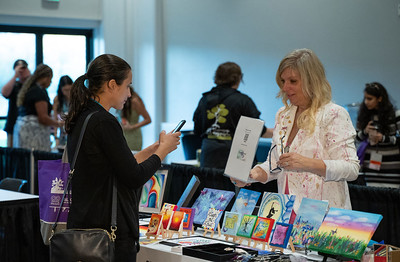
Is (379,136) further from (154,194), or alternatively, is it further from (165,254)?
(165,254)

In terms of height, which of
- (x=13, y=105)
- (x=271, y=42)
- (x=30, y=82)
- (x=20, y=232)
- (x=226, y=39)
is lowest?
(x=20, y=232)

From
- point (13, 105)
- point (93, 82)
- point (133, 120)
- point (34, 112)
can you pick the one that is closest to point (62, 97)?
point (13, 105)

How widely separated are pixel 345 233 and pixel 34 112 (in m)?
4.74

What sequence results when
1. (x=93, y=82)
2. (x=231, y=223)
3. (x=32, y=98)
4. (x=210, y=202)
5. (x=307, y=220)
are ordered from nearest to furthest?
(x=93, y=82) < (x=307, y=220) < (x=231, y=223) < (x=210, y=202) < (x=32, y=98)

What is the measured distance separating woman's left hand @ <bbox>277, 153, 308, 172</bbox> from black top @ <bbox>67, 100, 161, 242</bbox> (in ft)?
1.84

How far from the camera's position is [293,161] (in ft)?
7.98

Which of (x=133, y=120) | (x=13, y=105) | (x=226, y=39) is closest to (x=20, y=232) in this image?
(x=133, y=120)

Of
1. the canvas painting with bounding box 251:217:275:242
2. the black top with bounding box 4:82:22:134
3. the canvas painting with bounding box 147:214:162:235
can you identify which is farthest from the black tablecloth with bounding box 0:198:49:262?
the black top with bounding box 4:82:22:134

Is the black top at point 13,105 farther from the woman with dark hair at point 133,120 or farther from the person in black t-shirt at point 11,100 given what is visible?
the woman with dark hair at point 133,120

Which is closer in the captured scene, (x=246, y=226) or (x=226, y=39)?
(x=246, y=226)

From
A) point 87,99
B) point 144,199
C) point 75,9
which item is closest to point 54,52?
point 75,9

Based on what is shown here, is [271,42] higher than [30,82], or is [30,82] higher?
[271,42]

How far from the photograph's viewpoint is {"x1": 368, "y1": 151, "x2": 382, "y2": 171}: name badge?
4.82 meters

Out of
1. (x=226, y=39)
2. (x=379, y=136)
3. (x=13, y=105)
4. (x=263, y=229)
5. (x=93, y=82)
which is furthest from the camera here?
(x=226, y=39)
